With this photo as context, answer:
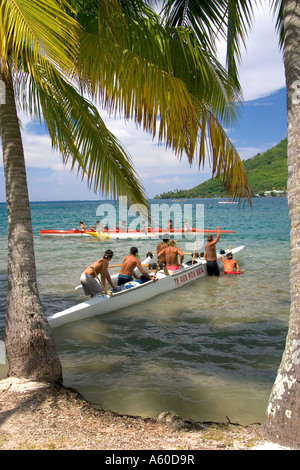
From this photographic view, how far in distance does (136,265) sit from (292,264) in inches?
282

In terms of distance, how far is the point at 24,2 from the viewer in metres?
3.36

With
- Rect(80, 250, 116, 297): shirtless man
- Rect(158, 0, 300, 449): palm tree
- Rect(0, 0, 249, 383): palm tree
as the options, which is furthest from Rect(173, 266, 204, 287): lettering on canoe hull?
Rect(158, 0, 300, 449): palm tree

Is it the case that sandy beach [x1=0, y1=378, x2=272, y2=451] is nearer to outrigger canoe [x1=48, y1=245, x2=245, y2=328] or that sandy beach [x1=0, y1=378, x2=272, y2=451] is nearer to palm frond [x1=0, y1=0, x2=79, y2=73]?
palm frond [x1=0, y1=0, x2=79, y2=73]

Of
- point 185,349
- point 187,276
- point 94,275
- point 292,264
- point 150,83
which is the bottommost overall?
point 185,349

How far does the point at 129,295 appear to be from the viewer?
33.3 ft

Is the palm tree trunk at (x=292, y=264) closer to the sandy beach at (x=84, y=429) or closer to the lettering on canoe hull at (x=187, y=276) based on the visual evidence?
the sandy beach at (x=84, y=429)

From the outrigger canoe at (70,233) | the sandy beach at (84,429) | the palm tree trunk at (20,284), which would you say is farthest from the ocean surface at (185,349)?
the outrigger canoe at (70,233)

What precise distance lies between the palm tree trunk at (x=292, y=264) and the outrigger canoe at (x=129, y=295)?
5770 millimetres

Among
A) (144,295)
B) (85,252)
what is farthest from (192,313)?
(85,252)

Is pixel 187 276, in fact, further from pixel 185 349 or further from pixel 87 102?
pixel 87 102

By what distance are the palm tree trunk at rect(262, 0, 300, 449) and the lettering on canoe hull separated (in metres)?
8.86

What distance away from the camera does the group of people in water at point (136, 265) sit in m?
9.34

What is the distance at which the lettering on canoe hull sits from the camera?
40.9 ft

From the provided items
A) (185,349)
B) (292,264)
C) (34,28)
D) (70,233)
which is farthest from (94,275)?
(70,233)
